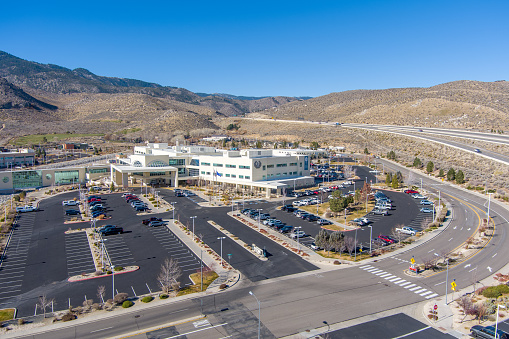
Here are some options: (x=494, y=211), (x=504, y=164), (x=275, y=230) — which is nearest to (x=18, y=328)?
(x=275, y=230)

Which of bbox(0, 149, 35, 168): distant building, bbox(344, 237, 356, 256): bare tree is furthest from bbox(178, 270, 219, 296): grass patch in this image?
bbox(0, 149, 35, 168): distant building

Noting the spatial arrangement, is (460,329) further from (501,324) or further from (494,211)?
(494,211)

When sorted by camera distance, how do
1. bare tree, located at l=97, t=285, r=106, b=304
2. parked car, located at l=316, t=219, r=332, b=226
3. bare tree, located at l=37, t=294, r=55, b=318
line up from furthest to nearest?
parked car, located at l=316, t=219, r=332, b=226, bare tree, located at l=97, t=285, r=106, b=304, bare tree, located at l=37, t=294, r=55, b=318

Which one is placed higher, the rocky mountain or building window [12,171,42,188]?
the rocky mountain

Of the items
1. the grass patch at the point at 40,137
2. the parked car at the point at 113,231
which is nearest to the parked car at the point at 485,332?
the parked car at the point at 113,231

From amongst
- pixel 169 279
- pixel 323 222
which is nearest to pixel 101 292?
pixel 169 279

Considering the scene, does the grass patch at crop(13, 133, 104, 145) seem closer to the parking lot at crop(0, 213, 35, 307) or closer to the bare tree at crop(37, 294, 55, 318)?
the parking lot at crop(0, 213, 35, 307)
